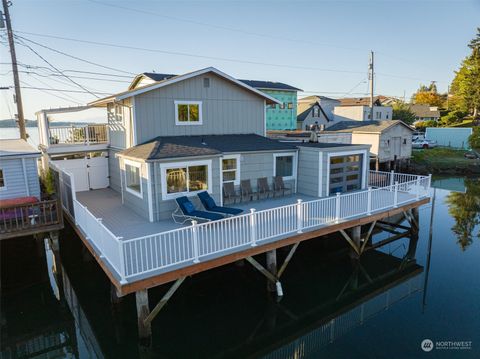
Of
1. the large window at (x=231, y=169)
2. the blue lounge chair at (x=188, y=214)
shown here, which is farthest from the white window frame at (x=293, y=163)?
the blue lounge chair at (x=188, y=214)

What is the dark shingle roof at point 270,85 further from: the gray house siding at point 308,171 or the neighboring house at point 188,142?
the gray house siding at point 308,171

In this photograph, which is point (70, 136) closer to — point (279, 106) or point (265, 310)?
point (265, 310)

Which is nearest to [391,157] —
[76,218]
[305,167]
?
[305,167]

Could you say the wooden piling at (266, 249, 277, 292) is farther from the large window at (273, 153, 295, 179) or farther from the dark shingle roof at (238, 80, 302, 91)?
the dark shingle roof at (238, 80, 302, 91)

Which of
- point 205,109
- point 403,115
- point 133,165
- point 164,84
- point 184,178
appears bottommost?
point 184,178

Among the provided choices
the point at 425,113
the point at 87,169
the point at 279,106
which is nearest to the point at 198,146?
the point at 87,169

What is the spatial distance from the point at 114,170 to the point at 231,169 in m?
6.57

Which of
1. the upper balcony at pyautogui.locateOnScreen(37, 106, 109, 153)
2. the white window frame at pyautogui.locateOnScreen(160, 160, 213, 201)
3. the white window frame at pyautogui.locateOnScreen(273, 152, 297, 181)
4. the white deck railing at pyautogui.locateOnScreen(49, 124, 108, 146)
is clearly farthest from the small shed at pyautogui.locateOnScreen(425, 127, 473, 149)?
the upper balcony at pyautogui.locateOnScreen(37, 106, 109, 153)

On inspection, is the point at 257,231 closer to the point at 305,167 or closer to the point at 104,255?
the point at 104,255

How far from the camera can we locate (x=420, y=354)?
25.1 feet

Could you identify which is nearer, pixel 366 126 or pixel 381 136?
pixel 381 136

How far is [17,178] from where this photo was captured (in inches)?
470

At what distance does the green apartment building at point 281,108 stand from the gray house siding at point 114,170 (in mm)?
19861

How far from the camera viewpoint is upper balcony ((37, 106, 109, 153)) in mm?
15117
